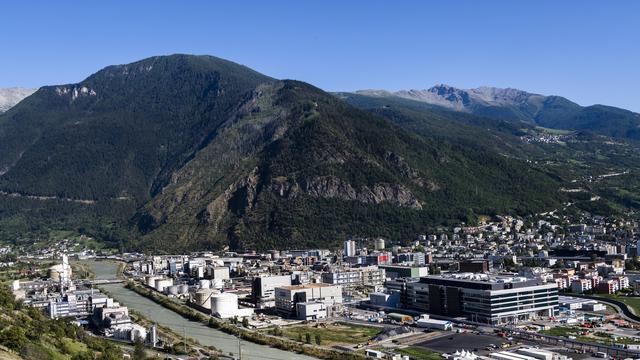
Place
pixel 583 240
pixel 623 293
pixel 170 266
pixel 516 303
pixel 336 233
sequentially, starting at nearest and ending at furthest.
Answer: pixel 516 303
pixel 623 293
pixel 170 266
pixel 583 240
pixel 336 233

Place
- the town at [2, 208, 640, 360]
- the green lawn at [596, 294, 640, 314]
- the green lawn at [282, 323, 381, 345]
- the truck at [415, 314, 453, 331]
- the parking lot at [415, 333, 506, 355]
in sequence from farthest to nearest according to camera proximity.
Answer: the green lawn at [596, 294, 640, 314]
the truck at [415, 314, 453, 331]
the green lawn at [282, 323, 381, 345]
the town at [2, 208, 640, 360]
the parking lot at [415, 333, 506, 355]

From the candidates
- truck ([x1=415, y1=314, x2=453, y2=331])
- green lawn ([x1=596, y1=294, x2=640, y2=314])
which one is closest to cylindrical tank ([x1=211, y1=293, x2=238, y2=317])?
truck ([x1=415, y1=314, x2=453, y2=331])

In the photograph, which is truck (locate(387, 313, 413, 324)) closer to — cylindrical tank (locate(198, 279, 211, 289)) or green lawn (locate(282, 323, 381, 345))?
green lawn (locate(282, 323, 381, 345))

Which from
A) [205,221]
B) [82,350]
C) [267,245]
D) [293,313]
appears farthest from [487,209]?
[82,350]

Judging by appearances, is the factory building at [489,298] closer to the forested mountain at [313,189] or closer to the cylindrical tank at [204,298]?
the cylindrical tank at [204,298]

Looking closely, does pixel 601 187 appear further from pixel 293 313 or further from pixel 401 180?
pixel 293 313

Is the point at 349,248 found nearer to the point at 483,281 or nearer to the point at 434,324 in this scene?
the point at 483,281
